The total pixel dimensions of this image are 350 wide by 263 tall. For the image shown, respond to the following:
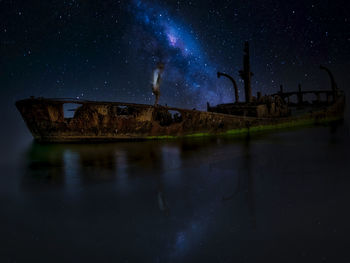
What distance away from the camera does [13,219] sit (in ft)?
11.1

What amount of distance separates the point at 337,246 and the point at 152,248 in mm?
1707

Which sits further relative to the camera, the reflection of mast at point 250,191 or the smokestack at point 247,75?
the smokestack at point 247,75

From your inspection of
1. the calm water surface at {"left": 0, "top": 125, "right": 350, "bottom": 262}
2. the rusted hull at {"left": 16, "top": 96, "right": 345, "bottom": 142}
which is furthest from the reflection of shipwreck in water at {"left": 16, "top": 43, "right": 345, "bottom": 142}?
the calm water surface at {"left": 0, "top": 125, "right": 350, "bottom": 262}

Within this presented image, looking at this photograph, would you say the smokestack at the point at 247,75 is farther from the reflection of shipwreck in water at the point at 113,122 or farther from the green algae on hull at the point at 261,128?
the reflection of shipwreck in water at the point at 113,122

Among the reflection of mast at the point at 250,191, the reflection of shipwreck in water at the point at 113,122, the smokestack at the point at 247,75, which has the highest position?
the smokestack at the point at 247,75

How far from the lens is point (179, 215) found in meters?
3.39

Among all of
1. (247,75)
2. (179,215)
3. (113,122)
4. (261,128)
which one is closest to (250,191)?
(179,215)

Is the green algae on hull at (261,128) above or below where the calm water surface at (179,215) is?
above

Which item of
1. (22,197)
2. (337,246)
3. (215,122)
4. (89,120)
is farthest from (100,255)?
(215,122)

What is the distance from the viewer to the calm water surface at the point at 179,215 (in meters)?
2.52

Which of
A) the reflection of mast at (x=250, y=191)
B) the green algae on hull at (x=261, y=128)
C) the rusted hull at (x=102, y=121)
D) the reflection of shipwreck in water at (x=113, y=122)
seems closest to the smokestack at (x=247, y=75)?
the green algae on hull at (x=261, y=128)

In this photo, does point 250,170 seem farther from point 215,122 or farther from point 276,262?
point 215,122

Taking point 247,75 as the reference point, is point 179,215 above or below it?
below

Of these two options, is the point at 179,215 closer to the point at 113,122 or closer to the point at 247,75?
the point at 113,122
